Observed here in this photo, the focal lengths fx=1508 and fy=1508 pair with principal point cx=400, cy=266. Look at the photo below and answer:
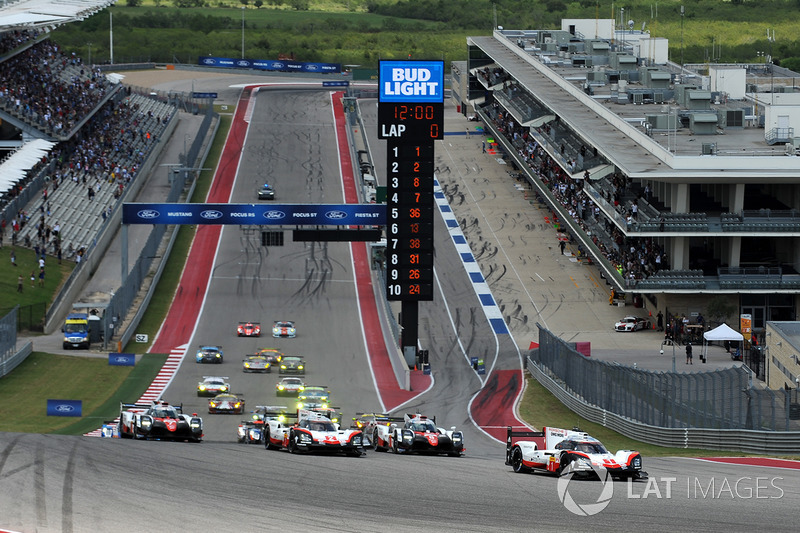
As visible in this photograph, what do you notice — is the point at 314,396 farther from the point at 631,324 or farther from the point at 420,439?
the point at 631,324

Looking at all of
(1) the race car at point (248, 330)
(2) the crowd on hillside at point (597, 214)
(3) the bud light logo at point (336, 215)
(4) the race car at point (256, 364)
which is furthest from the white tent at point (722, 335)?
(1) the race car at point (248, 330)

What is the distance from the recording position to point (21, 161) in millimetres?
99688

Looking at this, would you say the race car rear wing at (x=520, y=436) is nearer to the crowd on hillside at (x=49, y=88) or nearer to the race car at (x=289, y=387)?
the race car at (x=289, y=387)

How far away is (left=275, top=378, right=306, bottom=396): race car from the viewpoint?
7056 cm

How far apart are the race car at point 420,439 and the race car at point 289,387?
62.9 feet

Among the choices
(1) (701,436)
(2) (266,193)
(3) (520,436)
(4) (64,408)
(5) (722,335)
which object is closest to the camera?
(3) (520,436)

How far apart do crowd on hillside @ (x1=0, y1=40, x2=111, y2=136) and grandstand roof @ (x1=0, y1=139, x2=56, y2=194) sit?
4441mm

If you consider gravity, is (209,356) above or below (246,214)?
below

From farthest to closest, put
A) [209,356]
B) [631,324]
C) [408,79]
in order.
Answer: [631,324] < [209,356] < [408,79]

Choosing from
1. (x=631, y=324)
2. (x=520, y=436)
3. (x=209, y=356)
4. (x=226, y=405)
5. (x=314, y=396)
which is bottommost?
(x=209, y=356)

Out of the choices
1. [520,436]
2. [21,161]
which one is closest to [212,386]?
[520,436]

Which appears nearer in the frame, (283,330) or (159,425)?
(159,425)

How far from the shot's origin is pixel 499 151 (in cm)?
13200

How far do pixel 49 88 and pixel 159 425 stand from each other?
2951 inches
